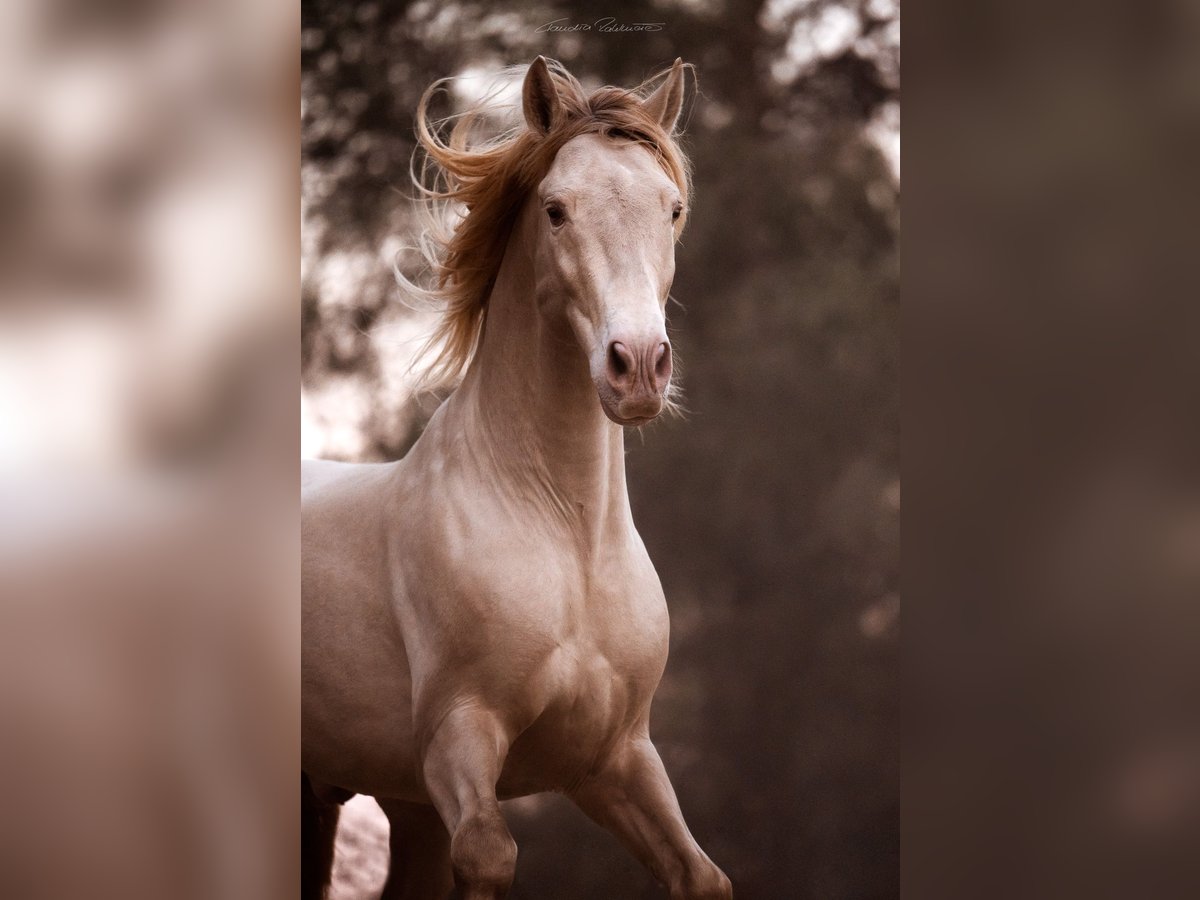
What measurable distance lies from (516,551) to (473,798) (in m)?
0.44

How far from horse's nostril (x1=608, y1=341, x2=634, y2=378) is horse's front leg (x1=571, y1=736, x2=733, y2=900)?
72 cm

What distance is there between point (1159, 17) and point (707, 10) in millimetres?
831

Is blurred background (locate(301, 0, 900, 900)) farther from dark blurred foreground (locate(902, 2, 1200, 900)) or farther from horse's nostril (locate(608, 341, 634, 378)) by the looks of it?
horse's nostril (locate(608, 341, 634, 378))

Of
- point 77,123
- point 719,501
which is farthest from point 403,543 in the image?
point 77,123

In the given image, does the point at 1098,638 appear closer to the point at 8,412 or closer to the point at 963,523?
the point at 963,523

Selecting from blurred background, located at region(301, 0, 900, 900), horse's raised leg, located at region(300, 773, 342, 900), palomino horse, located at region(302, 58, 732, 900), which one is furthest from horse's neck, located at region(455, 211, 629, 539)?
horse's raised leg, located at region(300, 773, 342, 900)

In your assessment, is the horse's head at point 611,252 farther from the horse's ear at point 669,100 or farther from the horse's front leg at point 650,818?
the horse's front leg at point 650,818

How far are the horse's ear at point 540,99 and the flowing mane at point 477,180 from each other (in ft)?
0.05

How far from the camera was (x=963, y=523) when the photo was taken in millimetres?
2363

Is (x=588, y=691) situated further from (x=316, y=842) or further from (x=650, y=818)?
(x=316, y=842)

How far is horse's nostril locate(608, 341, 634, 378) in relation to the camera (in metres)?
1.99

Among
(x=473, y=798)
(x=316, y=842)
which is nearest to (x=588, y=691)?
(x=473, y=798)

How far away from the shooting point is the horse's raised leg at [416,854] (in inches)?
91.4

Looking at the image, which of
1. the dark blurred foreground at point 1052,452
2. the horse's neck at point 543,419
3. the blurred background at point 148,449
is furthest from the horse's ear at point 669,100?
the blurred background at point 148,449
